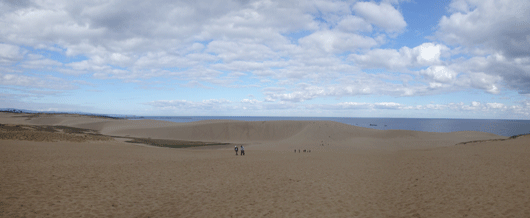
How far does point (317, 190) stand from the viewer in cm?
1266

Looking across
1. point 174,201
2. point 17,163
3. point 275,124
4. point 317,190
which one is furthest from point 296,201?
point 275,124

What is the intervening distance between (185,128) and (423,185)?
57.7 meters

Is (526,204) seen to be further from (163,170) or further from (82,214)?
(163,170)

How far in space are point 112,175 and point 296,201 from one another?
10200 millimetres

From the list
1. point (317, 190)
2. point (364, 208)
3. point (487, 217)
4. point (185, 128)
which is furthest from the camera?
point (185, 128)

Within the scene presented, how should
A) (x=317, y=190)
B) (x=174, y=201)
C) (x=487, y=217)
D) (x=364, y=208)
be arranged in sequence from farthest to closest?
(x=317, y=190)
(x=174, y=201)
(x=364, y=208)
(x=487, y=217)

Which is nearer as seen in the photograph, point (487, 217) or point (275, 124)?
point (487, 217)

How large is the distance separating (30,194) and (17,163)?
7.61 metres

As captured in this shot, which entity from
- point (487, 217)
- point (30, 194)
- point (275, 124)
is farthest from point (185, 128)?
point (487, 217)

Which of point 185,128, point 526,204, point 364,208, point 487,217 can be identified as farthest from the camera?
point 185,128

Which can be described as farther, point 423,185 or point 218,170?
point 218,170

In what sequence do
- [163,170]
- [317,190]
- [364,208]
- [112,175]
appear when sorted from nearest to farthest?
[364,208] → [317,190] → [112,175] → [163,170]

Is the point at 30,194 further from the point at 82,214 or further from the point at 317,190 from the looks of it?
the point at 317,190

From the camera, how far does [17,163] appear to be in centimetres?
1555
